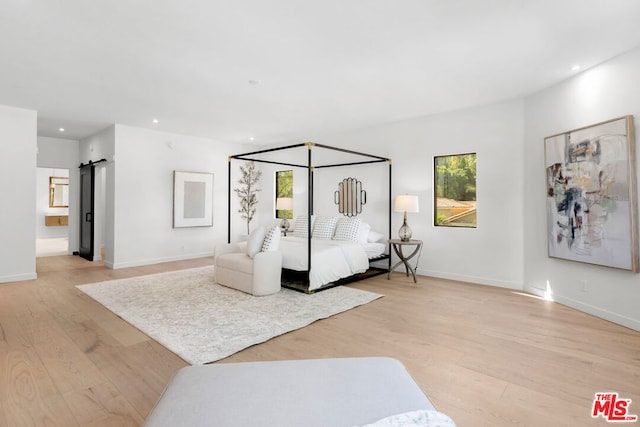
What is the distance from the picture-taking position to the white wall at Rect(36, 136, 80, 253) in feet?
24.2

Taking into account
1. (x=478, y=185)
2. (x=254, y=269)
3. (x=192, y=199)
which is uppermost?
(x=478, y=185)

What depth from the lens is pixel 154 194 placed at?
6.79 metres

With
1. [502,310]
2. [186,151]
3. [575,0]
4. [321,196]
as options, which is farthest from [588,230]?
[186,151]

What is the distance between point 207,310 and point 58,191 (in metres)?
10.3

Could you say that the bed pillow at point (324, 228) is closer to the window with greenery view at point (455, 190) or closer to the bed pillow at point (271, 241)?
the bed pillow at point (271, 241)

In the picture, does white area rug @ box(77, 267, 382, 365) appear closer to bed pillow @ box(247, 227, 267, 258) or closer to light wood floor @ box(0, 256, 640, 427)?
light wood floor @ box(0, 256, 640, 427)

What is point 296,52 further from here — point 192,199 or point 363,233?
point 192,199

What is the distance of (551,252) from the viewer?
13.9ft

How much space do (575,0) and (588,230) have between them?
242cm

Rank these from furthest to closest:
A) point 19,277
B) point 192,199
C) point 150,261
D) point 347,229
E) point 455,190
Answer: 1. point 192,199
2. point 150,261
3. point 347,229
4. point 455,190
5. point 19,277

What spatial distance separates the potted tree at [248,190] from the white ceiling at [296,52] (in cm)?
302

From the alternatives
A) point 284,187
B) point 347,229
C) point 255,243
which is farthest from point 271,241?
point 284,187

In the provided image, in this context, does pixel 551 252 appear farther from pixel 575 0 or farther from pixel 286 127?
pixel 286 127

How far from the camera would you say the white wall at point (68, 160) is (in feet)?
24.2
